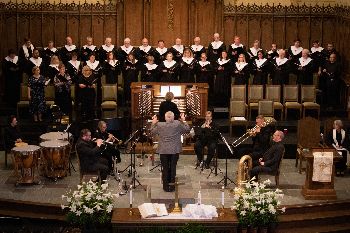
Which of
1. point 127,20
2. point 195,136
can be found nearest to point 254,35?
point 127,20

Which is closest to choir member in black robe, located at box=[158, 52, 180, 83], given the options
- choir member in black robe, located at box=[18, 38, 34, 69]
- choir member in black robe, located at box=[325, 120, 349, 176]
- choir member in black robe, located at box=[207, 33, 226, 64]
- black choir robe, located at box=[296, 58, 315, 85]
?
choir member in black robe, located at box=[207, 33, 226, 64]

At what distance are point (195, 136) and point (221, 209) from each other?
11.1ft

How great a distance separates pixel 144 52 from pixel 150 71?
630mm

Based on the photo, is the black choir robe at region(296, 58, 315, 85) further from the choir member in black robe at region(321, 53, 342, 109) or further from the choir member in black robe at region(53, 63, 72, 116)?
the choir member in black robe at region(53, 63, 72, 116)

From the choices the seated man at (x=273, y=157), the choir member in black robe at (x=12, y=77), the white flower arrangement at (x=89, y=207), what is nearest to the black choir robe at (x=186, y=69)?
the choir member in black robe at (x=12, y=77)

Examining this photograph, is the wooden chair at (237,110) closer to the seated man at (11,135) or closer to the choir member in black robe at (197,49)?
the choir member in black robe at (197,49)

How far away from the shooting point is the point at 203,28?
744 inches

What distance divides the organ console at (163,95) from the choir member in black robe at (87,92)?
116 centimetres

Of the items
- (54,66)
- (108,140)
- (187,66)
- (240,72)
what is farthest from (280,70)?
(108,140)

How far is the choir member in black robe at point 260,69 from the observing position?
679 inches

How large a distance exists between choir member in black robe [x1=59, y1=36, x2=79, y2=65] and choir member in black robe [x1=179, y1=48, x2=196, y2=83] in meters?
2.43

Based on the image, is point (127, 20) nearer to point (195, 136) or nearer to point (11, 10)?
point (11, 10)

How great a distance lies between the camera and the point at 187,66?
673 inches

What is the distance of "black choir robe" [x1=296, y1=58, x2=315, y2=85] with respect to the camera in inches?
680
